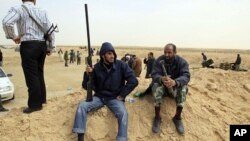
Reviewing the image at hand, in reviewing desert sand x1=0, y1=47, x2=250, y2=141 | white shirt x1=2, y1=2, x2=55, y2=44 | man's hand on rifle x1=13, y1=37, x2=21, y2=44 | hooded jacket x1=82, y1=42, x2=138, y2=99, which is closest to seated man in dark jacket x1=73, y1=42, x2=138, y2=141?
hooded jacket x1=82, y1=42, x2=138, y2=99

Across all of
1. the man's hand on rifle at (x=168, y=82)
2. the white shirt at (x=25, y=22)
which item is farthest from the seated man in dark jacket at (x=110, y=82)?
the white shirt at (x=25, y=22)

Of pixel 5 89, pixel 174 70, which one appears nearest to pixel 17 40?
pixel 174 70

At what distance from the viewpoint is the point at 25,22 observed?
536 cm

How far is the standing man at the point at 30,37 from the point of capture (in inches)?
206

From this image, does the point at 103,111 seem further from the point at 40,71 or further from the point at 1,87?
the point at 1,87

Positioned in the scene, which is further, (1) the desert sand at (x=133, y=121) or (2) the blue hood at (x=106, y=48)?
(1) the desert sand at (x=133, y=121)

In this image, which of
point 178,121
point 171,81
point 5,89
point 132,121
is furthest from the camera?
point 5,89

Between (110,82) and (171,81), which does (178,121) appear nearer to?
(171,81)

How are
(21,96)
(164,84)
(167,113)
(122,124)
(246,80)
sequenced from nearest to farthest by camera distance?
(122,124), (164,84), (167,113), (246,80), (21,96)

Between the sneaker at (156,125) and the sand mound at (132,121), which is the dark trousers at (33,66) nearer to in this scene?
the sand mound at (132,121)

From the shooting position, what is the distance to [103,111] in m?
5.56

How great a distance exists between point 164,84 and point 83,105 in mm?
1304

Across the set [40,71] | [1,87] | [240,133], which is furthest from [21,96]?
[240,133]

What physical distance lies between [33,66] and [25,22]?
711mm
